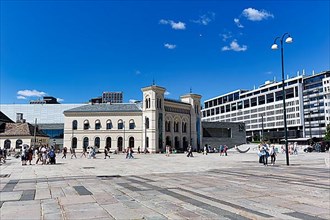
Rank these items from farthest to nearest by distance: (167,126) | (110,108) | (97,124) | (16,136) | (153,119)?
(110,108)
(167,126)
(97,124)
(153,119)
(16,136)

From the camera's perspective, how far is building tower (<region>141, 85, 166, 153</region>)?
241 ft

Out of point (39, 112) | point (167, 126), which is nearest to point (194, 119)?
point (167, 126)

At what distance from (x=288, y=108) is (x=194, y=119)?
61.4 metres

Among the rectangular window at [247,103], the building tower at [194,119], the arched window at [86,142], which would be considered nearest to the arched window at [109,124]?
the arched window at [86,142]

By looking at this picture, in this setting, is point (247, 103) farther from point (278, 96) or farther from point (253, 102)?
point (278, 96)

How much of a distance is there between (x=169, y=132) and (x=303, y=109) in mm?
71400

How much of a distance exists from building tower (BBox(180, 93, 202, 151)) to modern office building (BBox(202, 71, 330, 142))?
25.5m

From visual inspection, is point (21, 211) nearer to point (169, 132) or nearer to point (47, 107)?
point (169, 132)

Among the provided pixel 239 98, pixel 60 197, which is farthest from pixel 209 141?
pixel 60 197

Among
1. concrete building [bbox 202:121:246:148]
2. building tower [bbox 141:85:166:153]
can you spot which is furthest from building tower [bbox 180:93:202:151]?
building tower [bbox 141:85:166:153]

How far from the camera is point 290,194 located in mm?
9789

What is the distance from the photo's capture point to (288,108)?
127m

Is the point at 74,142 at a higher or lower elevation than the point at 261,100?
lower

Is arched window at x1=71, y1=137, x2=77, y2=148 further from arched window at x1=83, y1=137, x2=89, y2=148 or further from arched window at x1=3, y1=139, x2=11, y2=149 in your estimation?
arched window at x1=3, y1=139, x2=11, y2=149
